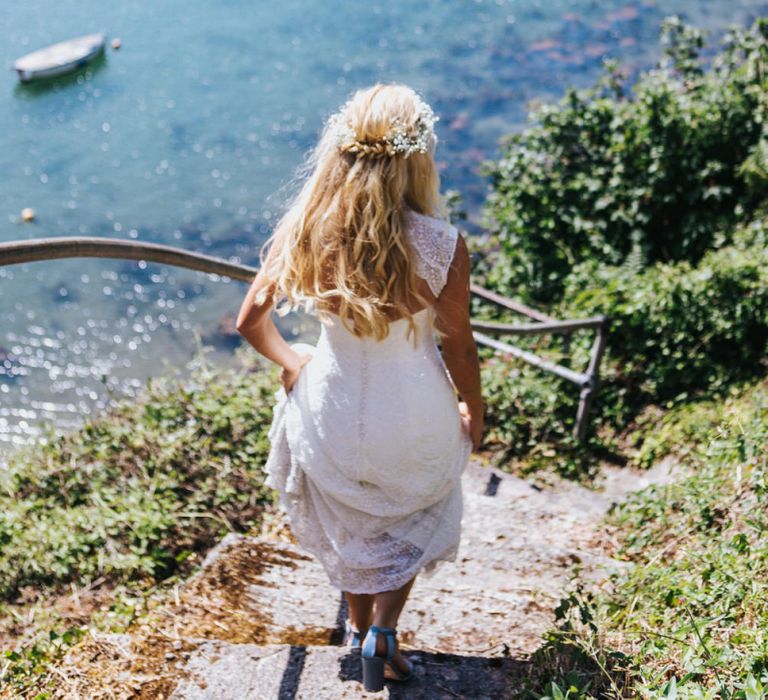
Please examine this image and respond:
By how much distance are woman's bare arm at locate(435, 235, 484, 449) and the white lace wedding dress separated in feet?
0.09

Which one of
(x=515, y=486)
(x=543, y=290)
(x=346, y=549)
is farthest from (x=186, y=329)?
(x=346, y=549)

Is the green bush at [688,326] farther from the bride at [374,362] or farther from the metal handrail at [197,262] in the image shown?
the bride at [374,362]

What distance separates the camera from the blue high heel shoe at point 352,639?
2662 mm

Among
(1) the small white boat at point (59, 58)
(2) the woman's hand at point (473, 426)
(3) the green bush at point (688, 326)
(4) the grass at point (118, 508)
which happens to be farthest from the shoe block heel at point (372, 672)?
(1) the small white boat at point (59, 58)

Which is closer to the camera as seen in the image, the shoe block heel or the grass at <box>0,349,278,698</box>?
the shoe block heel

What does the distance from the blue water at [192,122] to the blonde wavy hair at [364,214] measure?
7.03m

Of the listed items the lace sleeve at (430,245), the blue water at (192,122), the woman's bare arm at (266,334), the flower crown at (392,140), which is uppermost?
the flower crown at (392,140)

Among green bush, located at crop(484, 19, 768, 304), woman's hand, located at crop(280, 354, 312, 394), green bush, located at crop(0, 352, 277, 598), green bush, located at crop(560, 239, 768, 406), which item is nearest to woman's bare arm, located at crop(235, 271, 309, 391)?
woman's hand, located at crop(280, 354, 312, 394)

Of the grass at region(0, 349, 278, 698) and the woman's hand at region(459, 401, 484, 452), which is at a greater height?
the woman's hand at region(459, 401, 484, 452)

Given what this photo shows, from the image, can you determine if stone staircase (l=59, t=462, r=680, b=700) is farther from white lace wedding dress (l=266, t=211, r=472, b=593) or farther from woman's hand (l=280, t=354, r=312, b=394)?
woman's hand (l=280, t=354, r=312, b=394)

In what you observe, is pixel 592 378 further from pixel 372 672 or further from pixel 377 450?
pixel 372 672

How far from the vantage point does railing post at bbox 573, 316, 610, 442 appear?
498cm

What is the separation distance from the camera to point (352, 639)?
272cm

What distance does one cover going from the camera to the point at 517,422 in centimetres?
534
